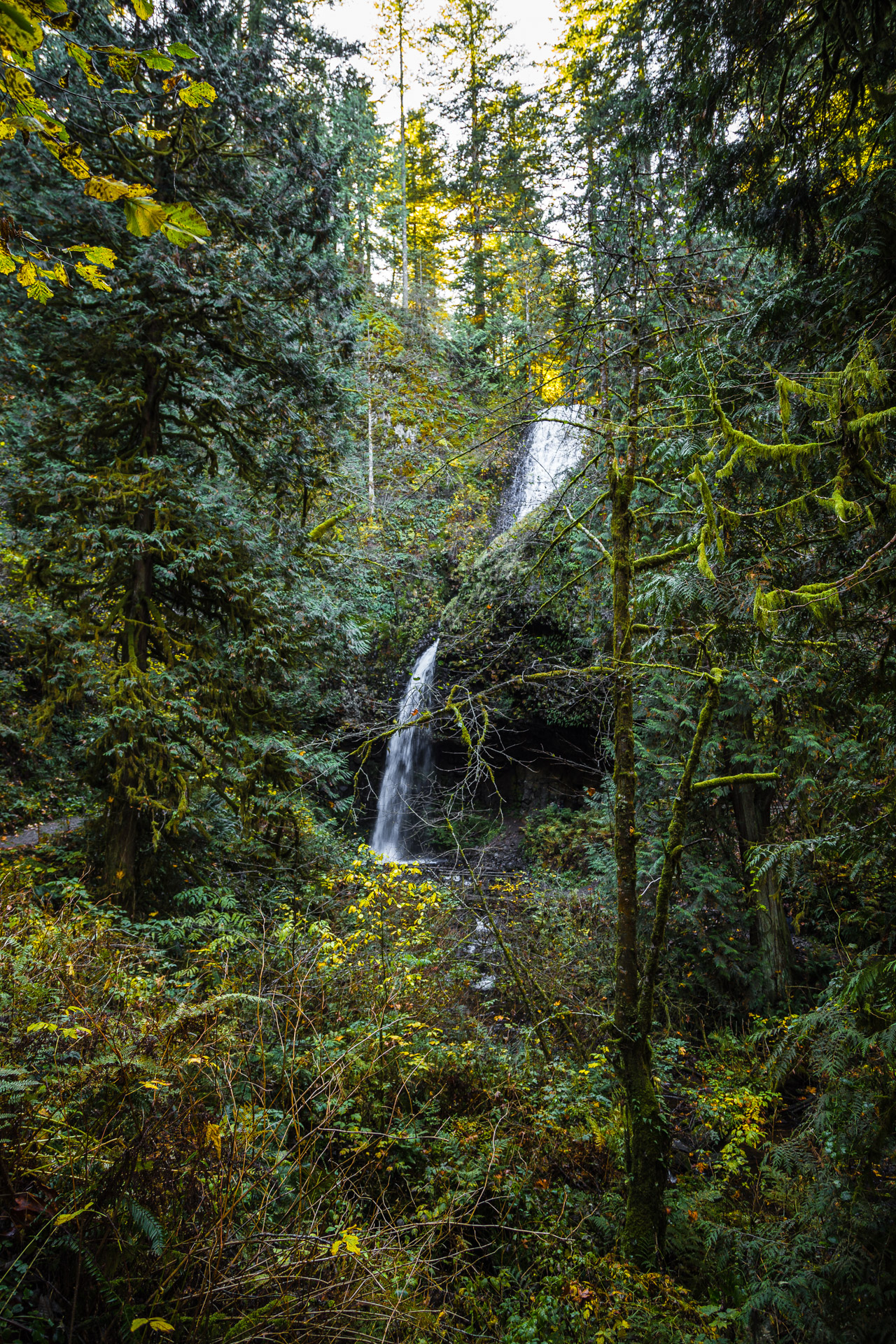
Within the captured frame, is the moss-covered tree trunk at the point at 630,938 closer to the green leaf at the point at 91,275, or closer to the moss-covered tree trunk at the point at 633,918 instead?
the moss-covered tree trunk at the point at 633,918

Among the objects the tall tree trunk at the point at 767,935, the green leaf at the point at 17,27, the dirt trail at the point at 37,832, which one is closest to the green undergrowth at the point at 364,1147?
the tall tree trunk at the point at 767,935

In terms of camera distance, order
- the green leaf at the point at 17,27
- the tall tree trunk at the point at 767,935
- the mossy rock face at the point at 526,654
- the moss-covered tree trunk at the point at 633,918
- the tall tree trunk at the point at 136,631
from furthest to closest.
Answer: the mossy rock face at the point at 526,654, the tall tree trunk at the point at 767,935, the tall tree trunk at the point at 136,631, the moss-covered tree trunk at the point at 633,918, the green leaf at the point at 17,27

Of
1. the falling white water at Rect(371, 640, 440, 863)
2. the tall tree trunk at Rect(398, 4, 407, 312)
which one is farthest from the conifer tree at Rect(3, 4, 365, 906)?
the tall tree trunk at Rect(398, 4, 407, 312)

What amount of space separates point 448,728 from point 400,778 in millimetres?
10162

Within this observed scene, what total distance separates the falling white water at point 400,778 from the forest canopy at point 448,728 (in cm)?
451

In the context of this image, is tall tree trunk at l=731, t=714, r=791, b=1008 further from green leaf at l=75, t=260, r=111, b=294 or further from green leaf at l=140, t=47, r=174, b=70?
green leaf at l=140, t=47, r=174, b=70

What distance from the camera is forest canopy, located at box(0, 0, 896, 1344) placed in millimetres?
2389

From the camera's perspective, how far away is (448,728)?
4570 mm

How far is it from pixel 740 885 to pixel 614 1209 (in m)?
4.03

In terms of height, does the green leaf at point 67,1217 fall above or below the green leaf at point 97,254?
below

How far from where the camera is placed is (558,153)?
247 inches

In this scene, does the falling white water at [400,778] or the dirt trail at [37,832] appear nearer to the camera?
the dirt trail at [37,832]

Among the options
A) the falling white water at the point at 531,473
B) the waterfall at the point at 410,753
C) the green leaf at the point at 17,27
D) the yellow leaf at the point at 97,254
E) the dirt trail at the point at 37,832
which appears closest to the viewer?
the green leaf at the point at 17,27

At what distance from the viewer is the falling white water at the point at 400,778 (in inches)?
549
